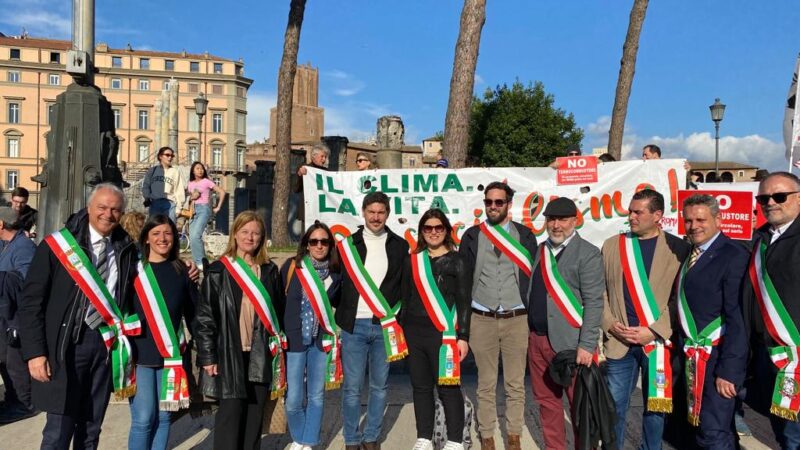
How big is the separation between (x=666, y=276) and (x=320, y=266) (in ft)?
7.27

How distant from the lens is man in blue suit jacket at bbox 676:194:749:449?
3361 mm

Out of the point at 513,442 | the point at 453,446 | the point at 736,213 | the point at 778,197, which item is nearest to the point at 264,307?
the point at 453,446

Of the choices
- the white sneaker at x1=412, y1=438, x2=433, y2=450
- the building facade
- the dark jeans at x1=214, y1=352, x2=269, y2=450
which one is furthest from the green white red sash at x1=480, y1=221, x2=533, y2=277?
the building facade

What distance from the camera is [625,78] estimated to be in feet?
46.4

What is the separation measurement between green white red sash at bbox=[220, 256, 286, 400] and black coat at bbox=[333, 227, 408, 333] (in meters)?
0.50

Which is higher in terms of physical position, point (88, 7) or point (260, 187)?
point (88, 7)

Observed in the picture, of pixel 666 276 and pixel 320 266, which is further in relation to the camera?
pixel 320 266

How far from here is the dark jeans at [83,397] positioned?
11.3 ft

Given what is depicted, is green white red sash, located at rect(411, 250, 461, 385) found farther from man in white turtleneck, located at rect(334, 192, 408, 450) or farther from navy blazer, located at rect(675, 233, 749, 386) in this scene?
navy blazer, located at rect(675, 233, 749, 386)

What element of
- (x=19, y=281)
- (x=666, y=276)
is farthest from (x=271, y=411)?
(x=666, y=276)

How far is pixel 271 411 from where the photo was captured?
13.9 ft

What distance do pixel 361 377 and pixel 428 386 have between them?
1.54 ft

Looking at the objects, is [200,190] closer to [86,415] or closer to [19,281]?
[19,281]

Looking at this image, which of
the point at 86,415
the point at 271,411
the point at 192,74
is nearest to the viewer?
the point at 86,415
